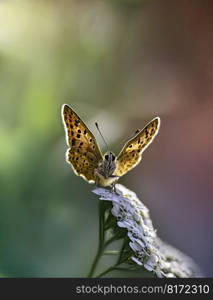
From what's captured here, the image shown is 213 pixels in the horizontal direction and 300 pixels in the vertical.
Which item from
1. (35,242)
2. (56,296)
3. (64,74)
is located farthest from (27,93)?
(56,296)

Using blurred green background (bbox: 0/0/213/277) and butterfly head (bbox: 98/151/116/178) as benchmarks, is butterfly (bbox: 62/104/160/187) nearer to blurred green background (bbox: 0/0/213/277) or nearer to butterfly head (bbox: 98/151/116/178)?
butterfly head (bbox: 98/151/116/178)

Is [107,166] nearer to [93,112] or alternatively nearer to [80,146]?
[80,146]

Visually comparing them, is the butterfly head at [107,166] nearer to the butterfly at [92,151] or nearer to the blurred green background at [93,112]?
the butterfly at [92,151]

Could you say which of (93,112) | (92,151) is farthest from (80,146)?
(93,112)

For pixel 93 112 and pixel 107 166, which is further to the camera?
pixel 93 112

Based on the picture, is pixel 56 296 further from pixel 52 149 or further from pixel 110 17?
pixel 110 17

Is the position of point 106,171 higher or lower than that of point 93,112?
lower

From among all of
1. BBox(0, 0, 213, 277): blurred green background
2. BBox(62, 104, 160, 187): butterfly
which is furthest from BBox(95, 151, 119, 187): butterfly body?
BBox(0, 0, 213, 277): blurred green background

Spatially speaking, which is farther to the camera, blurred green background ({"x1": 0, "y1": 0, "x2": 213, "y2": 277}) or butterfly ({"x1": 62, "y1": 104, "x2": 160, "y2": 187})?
blurred green background ({"x1": 0, "y1": 0, "x2": 213, "y2": 277})
